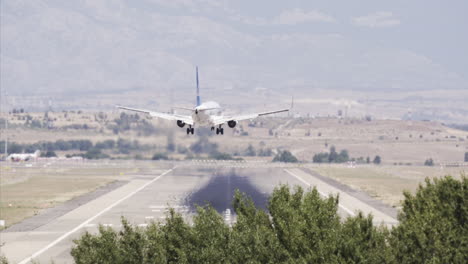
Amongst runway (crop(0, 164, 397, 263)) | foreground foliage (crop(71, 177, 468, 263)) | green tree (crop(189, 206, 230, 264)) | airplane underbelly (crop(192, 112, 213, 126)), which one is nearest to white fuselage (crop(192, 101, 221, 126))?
airplane underbelly (crop(192, 112, 213, 126))

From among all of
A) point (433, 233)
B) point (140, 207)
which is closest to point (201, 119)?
point (433, 233)

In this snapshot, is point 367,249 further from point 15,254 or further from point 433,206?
point 15,254

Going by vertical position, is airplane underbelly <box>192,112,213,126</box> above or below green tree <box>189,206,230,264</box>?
above

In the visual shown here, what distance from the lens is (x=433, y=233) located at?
66.8 meters

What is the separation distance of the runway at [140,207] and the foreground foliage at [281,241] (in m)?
10.4

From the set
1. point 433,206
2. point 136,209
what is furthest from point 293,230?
point 136,209

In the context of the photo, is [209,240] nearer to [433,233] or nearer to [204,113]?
[433,233]

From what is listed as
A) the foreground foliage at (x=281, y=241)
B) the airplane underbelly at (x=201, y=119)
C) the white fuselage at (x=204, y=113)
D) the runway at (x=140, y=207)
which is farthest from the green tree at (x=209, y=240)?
the runway at (x=140, y=207)

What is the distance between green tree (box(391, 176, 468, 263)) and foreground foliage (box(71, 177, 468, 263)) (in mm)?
72

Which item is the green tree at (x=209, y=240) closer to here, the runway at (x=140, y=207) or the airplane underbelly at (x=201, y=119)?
the airplane underbelly at (x=201, y=119)

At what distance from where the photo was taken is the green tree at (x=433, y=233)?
6544cm

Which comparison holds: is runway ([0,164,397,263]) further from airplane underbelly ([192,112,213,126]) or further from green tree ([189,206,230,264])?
green tree ([189,206,230,264])

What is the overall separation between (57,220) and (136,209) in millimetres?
16280

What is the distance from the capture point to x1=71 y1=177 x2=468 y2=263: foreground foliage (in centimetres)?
6069
